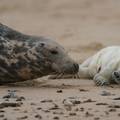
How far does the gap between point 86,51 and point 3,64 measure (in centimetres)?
585

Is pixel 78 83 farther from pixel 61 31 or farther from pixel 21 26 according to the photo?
pixel 21 26

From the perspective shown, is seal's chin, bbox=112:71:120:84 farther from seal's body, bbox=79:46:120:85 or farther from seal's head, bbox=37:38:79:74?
seal's head, bbox=37:38:79:74

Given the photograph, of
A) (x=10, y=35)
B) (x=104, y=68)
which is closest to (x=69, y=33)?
(x=104, y=68)

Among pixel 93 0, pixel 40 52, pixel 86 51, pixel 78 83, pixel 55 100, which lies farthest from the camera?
pixel 93 0

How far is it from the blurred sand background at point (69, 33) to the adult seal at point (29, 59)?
189 mm

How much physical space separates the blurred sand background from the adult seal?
7.4 inches

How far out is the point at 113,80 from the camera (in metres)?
9.89

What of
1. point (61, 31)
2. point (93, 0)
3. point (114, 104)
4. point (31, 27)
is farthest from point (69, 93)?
point (93, 0)

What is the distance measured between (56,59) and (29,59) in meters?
0.39

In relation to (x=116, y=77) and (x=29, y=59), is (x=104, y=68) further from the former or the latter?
(x=29, y=59)

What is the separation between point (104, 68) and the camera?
10180 millimetres

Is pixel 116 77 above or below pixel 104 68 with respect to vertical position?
below

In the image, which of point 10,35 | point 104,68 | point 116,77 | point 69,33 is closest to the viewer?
point 116,77

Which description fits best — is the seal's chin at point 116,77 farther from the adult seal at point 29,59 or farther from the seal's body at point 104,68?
the adult seal at point 29,59
